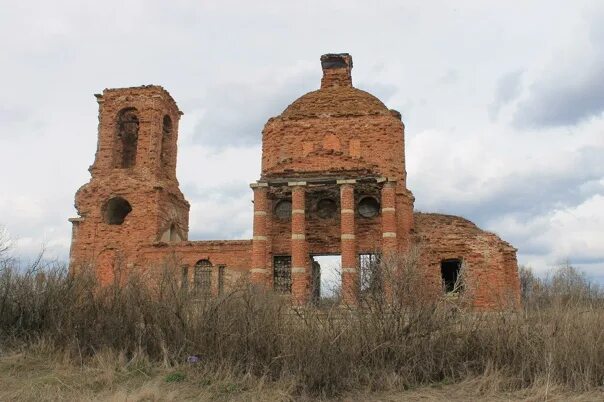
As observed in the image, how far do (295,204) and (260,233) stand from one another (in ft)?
6.22

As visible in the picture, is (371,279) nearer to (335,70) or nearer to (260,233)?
(260,233)

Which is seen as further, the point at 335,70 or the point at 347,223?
the point at 335,70

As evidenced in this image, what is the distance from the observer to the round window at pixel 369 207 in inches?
915

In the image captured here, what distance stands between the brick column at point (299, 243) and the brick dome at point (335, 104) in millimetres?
6339

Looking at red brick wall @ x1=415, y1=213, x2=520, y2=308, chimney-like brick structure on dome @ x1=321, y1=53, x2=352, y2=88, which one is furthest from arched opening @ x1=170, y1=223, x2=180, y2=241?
red brick wall @ x1=415, y1=213, x2=520, y2=308

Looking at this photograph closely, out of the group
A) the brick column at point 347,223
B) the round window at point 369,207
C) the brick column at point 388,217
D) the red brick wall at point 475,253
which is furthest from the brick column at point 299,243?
the red brick wall at point 475,253

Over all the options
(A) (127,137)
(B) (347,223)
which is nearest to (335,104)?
(B) (347,223)

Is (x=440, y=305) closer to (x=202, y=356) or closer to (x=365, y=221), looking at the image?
(x=202, y=356)

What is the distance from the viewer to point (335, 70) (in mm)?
29688

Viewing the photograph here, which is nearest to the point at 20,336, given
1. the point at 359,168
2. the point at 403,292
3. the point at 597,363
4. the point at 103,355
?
the point at 103,355

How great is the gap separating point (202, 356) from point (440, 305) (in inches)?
179

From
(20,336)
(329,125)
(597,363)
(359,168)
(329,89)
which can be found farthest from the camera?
(329,89)

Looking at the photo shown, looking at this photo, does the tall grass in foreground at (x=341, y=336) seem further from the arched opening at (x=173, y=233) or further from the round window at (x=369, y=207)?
the arched opening at (x=173, y=233)

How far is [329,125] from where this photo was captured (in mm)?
26453
